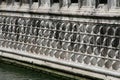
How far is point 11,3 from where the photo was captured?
44.8ft

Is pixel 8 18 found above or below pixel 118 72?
above

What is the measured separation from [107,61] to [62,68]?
6.26 ft

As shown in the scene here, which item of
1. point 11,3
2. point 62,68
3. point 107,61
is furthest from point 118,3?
point 11,3

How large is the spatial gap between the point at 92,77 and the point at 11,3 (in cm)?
538

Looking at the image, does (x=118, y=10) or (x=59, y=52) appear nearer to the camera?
(x=118, y=10)

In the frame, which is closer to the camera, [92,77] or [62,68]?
[92,77]

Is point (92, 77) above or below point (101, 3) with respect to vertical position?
below

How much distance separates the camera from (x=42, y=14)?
12031 millimetres

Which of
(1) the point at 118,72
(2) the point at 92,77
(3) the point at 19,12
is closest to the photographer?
(1) the point at 118,72

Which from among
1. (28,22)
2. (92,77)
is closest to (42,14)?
(28,22)

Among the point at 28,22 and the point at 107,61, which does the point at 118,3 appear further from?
the point at 28,22

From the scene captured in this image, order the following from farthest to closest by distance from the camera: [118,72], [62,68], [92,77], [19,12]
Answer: [19,12]
[62,68]
[92,77]
[118,72]

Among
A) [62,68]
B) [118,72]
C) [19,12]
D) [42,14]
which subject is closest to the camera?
[118,72]

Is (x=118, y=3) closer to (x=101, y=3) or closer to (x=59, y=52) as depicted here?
(x=101, y=3)
